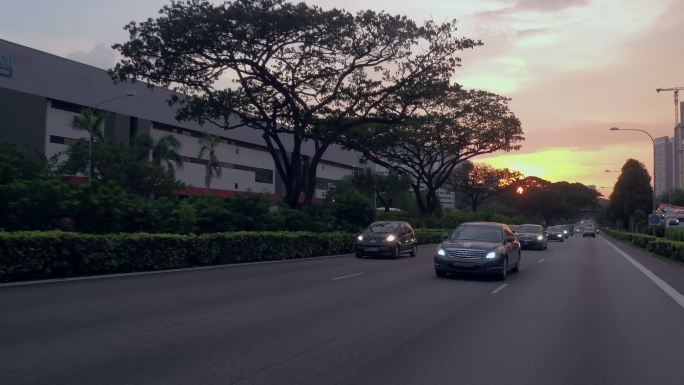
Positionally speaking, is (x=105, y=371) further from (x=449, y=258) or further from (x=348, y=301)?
(x=449, y=258)

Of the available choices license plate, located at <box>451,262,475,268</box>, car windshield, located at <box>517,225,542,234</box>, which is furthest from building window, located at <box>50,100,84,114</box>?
license plate, located at <box>451,262,475,268</box>

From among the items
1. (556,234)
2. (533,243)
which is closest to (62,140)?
(533,243)

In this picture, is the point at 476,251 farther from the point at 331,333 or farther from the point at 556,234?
the point at 556,234

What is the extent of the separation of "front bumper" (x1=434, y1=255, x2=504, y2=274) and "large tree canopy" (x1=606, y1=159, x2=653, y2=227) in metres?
70.8

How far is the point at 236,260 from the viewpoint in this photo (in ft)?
74.7

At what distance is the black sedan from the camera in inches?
678

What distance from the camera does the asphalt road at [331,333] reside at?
7.18 metres

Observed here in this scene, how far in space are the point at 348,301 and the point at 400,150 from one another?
1581 inches

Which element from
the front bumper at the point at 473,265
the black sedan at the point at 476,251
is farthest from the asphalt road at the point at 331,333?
the black sedan at the point at 476,251

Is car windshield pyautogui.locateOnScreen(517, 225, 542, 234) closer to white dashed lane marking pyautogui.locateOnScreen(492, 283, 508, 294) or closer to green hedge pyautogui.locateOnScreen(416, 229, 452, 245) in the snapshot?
green hedge pyautogui.locateOnScreen(416, 229, 452, 245)

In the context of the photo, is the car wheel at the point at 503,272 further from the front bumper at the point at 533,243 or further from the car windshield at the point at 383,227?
the front bumper at the point at 533,243

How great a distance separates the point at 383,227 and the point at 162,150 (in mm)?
28054

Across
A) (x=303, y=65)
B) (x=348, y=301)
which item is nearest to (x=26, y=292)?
(x=348, y=301)

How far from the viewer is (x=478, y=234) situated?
18.6 m
